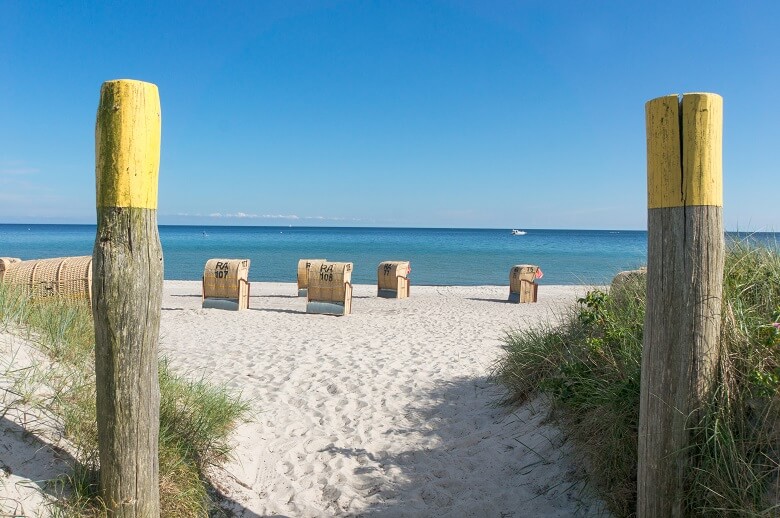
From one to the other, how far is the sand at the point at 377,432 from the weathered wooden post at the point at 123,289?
0.61 meters

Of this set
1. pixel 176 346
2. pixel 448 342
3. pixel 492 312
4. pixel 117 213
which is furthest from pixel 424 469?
pixel 492 312

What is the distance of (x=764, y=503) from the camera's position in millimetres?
2521

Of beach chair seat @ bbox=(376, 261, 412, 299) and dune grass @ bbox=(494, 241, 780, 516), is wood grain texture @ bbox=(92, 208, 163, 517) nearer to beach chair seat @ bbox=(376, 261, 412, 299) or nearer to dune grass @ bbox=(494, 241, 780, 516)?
dune grass @ bbox=(494, 241, 780, 516)

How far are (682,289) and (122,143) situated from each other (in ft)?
9.67

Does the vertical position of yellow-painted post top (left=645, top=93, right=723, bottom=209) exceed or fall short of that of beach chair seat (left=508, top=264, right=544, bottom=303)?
it exceeds it

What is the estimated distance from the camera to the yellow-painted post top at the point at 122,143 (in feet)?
8.89

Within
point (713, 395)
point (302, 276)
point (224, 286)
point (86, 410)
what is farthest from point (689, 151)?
point (302, 276)

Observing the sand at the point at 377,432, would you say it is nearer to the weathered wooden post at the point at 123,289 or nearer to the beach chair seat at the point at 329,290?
the weathered wooden post at the point at 123,289

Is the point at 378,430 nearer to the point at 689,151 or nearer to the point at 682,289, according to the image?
the point at 682,289

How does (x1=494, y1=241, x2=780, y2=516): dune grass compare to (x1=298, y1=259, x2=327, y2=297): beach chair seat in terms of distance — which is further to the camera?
(x1=298, y1=259, x2=327, y2=297): beach chair seat

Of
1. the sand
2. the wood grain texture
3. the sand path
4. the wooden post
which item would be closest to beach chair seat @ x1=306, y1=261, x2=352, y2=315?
the sand path

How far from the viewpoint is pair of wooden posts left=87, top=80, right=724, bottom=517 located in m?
2.69

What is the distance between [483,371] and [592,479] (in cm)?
331

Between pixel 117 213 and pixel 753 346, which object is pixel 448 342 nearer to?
pixel 753 346
